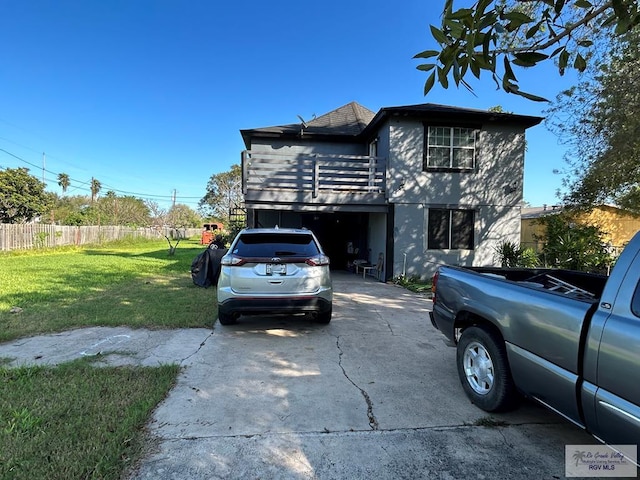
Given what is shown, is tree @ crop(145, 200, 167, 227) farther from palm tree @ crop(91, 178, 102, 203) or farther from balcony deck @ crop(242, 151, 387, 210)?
balcony deck @ crop(242, 151, 387, 210)

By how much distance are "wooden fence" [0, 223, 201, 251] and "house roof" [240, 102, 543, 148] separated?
53.4 ft

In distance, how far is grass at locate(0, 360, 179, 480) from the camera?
96.9 inches

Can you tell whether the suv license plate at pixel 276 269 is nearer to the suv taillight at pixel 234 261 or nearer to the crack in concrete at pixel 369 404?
the suv taillight at pixel 234 261

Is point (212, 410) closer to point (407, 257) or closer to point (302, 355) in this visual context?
point (302, 355)

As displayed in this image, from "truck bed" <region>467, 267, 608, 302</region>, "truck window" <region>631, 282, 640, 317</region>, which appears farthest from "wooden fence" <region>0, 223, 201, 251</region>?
"truck window" <region>631, 282, 640, 317</region>

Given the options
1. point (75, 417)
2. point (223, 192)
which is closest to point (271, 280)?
point (75, 417)

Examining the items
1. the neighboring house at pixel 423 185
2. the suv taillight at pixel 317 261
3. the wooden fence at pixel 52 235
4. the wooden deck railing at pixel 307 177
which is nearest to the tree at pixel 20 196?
the wooden fence at pixel 52 235

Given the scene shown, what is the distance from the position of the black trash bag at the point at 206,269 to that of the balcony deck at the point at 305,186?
84.5 inches

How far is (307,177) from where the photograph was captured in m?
12.0

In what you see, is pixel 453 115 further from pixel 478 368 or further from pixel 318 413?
pixel 318 413

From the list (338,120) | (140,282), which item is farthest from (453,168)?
(140,282)

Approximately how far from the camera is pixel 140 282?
10742mm

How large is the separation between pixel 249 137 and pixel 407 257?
774 centimetres

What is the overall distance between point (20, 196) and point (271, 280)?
29.8 meters
